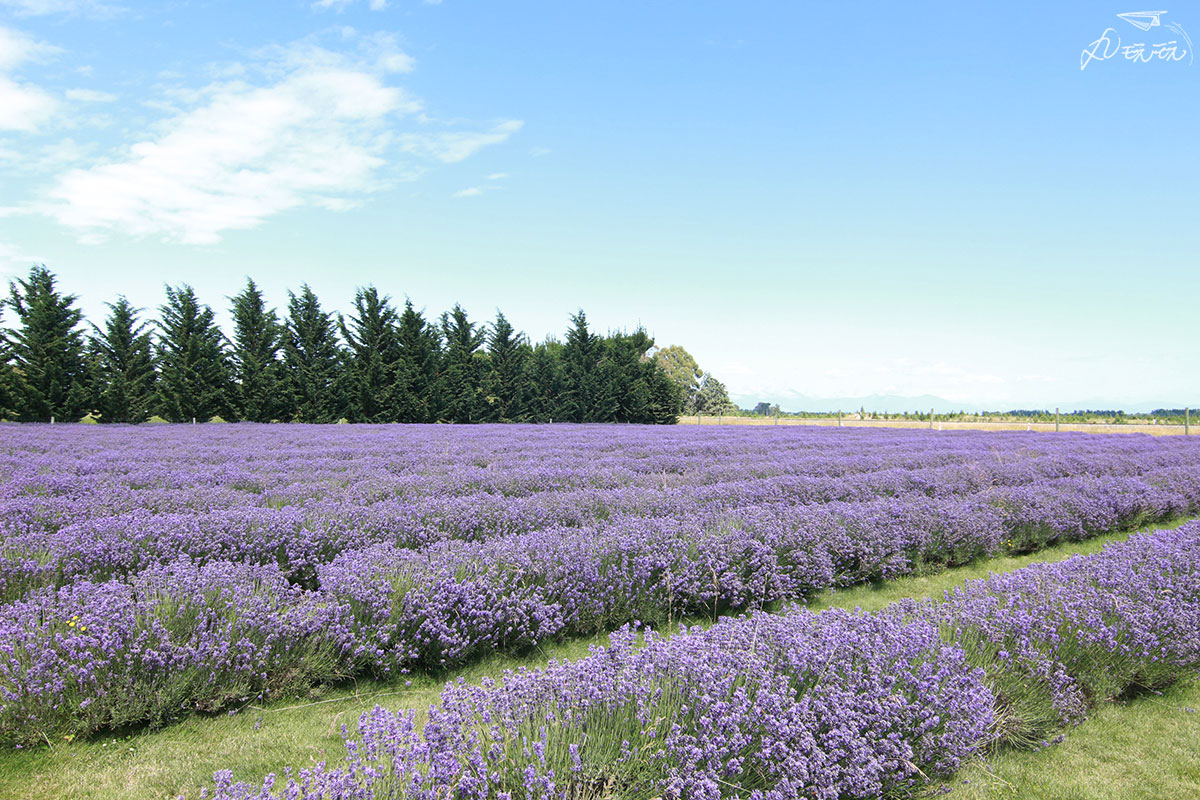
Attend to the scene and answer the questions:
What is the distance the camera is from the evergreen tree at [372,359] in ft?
92.7

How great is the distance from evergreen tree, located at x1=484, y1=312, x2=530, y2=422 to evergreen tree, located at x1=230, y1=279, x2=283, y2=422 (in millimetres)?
9699

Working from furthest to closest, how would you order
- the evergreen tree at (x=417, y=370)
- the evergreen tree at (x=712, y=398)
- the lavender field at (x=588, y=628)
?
the evergreen tree at (x=712, y=398) < the evergreen tree at (x=417, y=370) < the lavender field at (x=588, y=628)

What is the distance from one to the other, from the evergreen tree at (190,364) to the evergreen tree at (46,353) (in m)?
2.82

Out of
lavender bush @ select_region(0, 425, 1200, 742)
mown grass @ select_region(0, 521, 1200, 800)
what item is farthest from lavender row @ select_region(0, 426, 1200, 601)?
mown grass @ select_region(0, 521, 1200, 800)

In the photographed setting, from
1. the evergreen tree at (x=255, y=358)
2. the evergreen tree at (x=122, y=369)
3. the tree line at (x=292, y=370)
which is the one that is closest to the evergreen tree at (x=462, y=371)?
the tree line at (x=292, y=370)

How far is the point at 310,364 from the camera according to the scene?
28094mm

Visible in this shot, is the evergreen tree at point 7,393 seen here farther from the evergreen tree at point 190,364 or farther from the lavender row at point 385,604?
the lavender row at point 385,604

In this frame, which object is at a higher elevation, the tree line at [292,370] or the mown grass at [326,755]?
the tree line at [292,370]

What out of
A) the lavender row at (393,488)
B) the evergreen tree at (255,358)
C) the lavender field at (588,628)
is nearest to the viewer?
the lavender field at (588,628)

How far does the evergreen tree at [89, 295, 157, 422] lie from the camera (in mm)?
24453

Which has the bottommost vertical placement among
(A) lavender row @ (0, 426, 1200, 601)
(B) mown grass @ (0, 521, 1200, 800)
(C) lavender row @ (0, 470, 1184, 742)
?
(B) mown grass @ (0, 521, 1200, 800)

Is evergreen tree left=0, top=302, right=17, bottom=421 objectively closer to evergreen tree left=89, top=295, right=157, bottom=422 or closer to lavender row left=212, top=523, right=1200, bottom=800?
evergreen tree left=89, top=295, right=157, bottom=422

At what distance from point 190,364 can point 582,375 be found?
18380mm

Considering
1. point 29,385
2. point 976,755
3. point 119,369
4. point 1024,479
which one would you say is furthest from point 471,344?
point 976,755
